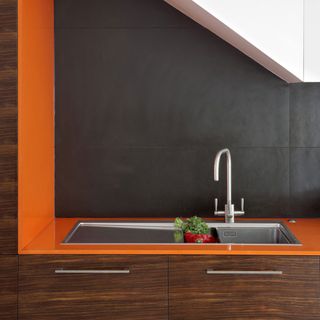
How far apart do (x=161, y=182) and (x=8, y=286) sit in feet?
3.16

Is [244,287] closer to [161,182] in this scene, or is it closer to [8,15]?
[161,182]

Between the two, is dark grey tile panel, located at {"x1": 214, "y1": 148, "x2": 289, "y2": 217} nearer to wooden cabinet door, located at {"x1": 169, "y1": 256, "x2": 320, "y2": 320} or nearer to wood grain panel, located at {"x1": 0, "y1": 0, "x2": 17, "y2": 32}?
wooden cabinet door, located at {"x1": 169, "y1": 256, "x2": 320, "y2": 320}

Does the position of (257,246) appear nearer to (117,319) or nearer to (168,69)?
(117,319)

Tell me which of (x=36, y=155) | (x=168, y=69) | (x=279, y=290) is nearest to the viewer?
(x=279, y=290)

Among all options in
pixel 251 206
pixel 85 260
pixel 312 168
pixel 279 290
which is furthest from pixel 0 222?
pixel 312 168

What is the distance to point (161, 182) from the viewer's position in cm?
285

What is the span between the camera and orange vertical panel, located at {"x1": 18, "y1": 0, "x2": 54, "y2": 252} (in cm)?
219

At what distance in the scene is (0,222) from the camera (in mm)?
2168

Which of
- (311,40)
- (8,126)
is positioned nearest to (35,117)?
(8,126)

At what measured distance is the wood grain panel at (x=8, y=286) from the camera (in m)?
2.17

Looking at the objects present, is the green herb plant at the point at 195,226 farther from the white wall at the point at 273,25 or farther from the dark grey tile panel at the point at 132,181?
the white wall at the point at 273,25

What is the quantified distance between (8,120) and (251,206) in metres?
1.29

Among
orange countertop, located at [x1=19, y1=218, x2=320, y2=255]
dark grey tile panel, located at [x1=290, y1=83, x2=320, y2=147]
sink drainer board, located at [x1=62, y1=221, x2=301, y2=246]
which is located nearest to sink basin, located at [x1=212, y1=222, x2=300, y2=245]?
sink drainer board, located at [x1=62, y1=221, x2=301, y2=246]

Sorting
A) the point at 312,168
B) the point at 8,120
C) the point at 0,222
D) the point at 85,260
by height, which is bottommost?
the point at 85,260
